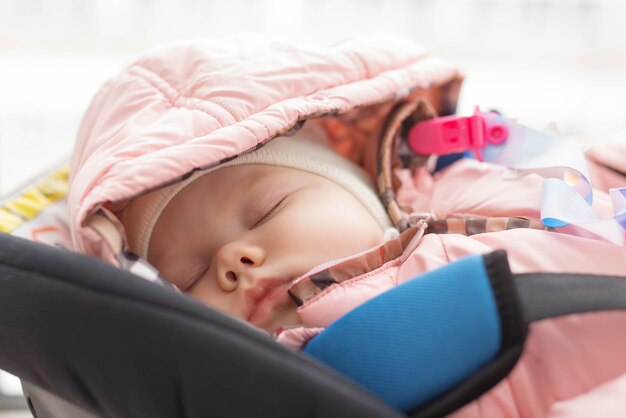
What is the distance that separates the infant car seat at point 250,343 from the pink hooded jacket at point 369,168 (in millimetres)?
38

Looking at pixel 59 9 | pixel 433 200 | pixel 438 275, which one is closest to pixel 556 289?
pixel 438 275

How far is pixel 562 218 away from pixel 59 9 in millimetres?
1074

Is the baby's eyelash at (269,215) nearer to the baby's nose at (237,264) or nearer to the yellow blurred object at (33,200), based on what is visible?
the baby's nose at (237,264)

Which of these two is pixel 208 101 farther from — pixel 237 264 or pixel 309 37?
pixel 309 37

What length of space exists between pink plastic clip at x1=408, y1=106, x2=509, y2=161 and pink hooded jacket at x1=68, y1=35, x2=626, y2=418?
0.03 metres

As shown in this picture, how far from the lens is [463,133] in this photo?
89 centimetres

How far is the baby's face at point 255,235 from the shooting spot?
69cm

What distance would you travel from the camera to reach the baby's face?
69cm

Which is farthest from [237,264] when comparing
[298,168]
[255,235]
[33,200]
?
[33,200]

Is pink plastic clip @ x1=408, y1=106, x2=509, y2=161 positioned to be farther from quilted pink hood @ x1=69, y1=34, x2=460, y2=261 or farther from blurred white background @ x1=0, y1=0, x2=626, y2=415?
blurred white background @ x1=0, y1=0, x2=626, y2=415

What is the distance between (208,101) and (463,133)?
35 cm

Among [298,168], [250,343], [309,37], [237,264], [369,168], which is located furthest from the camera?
[309,37]

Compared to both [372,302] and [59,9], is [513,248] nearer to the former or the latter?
[372,302]

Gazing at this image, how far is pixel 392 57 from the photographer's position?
890 millimetres
